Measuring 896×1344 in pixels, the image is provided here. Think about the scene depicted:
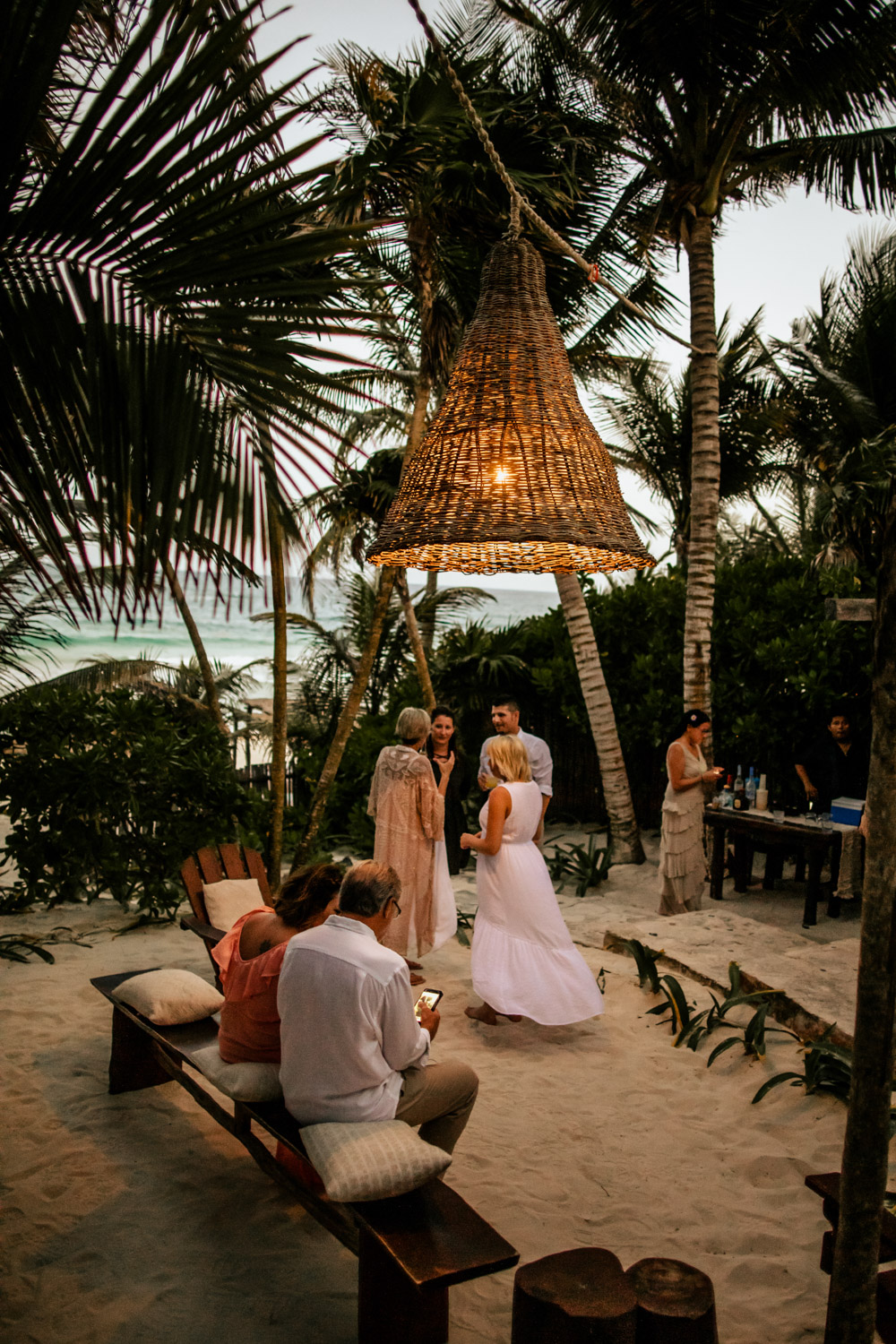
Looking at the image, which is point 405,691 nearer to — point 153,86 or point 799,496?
point 153,86

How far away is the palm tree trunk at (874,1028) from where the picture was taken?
6.50 feet

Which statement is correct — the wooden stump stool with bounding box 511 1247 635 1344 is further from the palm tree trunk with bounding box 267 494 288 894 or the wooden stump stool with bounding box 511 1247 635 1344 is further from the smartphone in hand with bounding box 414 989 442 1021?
the palm tree trunk with bounding box 267 494 288 894

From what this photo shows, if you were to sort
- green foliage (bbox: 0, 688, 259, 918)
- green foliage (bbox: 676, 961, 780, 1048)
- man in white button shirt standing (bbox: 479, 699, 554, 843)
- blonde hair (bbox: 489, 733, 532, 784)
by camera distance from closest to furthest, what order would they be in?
green foliage (bbox: 676, 961, 780, 1048)
blonde hair (bbox: 489, 733, 532, 784)
man in white button shirt standing (bbox: 479, 699, 554, 843)
green foliage (bbox: 0, 688, 259, 918)

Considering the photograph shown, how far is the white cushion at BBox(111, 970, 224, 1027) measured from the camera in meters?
4.15

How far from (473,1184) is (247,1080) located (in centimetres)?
112

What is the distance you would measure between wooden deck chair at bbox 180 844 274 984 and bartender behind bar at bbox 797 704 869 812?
485 centimetres

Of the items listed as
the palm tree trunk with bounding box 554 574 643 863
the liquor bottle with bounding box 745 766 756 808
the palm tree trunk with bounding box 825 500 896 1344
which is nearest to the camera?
the palm tree trunk with bounding box 825 500 896 1344

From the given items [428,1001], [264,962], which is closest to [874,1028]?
[264,962]

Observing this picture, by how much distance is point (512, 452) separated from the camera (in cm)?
241

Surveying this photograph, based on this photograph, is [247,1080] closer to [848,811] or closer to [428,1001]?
[428,1001]

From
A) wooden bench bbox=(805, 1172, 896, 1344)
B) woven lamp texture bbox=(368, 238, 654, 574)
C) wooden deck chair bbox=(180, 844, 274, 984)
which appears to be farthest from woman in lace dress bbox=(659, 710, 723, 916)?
woven lamp texture bbox=(368, 238, 654, 574)

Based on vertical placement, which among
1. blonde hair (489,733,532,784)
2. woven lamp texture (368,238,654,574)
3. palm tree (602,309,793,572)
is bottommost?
blonde hair (489,733,532,784)

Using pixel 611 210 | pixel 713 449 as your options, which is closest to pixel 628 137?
pixel 611 210

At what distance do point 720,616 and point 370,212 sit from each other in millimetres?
5227
